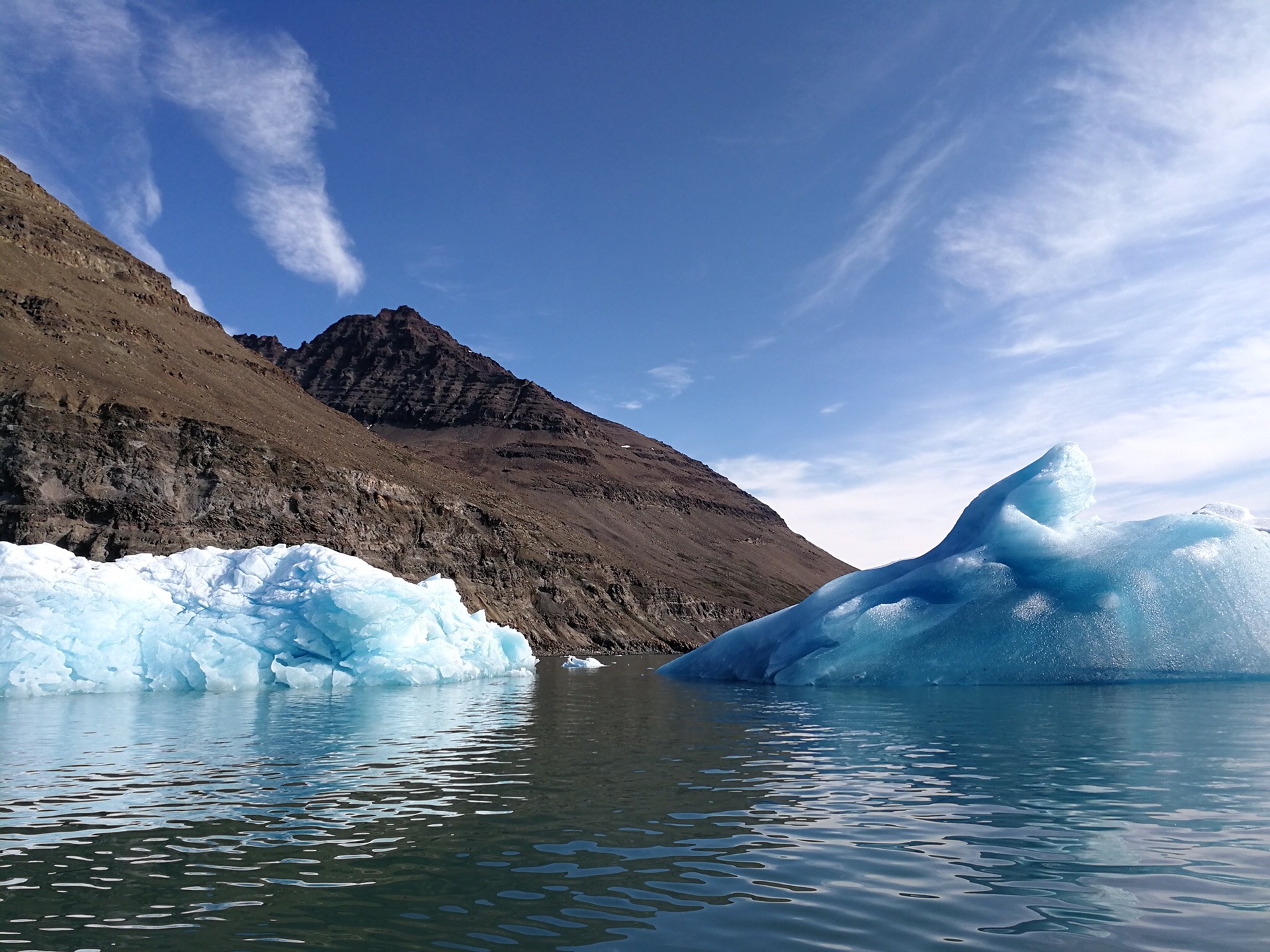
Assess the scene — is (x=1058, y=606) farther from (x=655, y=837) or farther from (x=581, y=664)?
(x=581, y=664)

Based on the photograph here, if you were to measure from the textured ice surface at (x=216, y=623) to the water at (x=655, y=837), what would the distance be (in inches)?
A: 484

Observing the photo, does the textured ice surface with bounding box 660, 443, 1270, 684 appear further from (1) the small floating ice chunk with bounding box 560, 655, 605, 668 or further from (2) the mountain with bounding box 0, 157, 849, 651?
(2) the mountain with bounding box 0, 157, 849, 651

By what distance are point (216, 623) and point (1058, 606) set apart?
27.0 m

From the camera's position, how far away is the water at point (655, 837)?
17.9 feet

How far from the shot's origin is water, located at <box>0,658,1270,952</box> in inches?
215

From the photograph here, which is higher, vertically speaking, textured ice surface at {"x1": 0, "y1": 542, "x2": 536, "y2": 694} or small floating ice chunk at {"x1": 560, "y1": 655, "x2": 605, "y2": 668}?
textured ice surface at {"x1": 0, "y1": 542, "x2": 536, "y2": 694}

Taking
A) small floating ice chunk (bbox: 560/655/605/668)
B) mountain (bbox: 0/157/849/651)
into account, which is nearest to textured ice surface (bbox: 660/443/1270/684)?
small floating ice chunk (bbox: 560/655/605/668)

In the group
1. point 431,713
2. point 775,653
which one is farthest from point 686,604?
point 431,713

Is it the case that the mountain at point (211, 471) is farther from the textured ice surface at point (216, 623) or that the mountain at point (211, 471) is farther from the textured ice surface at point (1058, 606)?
the textured ice surface at point (1058, 606)

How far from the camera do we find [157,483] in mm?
56719

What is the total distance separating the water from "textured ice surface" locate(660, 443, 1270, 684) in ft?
22.9

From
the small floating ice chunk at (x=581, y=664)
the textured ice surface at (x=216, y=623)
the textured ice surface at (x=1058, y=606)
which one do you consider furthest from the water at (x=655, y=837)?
the small floating ice chunk at (x=581, y=664)

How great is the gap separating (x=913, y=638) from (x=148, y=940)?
2247cm

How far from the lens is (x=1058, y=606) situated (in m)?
23.5
